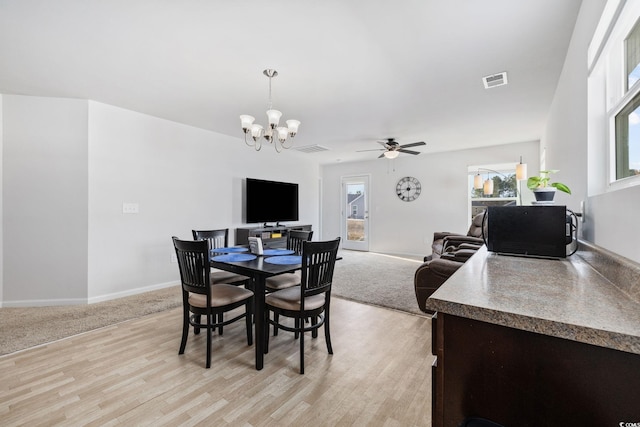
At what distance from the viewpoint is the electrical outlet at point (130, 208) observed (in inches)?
142

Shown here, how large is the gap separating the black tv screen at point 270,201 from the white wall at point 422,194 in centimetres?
223

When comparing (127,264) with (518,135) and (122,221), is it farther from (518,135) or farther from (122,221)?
(518,135)

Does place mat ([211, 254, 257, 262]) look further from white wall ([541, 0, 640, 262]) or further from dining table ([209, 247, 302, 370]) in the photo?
white wall ([541, 0, 640, 262])

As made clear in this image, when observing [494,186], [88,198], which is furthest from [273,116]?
[494,186]

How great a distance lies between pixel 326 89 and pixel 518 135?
388 cm

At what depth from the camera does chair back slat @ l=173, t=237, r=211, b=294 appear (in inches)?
79.4

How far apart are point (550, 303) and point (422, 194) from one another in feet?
19.5

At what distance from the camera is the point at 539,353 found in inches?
28.4

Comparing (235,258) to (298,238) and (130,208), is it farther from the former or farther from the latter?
(130,208)

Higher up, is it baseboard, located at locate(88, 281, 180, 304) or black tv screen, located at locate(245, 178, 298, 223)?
black tv screen, located at locate(245, 178, 298, 223)

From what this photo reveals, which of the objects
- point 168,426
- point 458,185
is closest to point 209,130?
point 168,426

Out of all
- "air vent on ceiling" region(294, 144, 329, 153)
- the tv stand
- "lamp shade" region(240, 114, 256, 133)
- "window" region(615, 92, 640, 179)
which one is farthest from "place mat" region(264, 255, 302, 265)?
"air vent on ceiling" region(294, 144, 329, 153)

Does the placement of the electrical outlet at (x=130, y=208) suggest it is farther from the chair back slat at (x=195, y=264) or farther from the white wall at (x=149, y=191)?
the chair back slat at (x=195, y=264)

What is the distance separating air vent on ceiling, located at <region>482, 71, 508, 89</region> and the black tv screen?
3.76m
